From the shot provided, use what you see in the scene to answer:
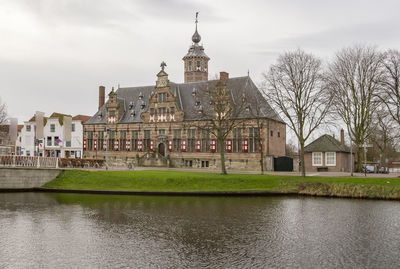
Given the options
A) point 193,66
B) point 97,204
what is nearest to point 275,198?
point 97,204

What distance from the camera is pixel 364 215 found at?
19625 millimetres

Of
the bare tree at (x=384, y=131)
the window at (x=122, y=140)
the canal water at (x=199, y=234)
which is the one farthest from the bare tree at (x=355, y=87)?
the window at (x=122, y=140)

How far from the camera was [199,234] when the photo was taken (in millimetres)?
15039

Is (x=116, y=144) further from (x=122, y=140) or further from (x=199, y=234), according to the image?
(x=199, y=234)

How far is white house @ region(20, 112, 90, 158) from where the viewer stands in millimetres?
63875

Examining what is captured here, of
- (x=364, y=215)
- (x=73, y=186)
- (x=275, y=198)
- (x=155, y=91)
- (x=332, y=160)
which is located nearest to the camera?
(x=364, y=215)

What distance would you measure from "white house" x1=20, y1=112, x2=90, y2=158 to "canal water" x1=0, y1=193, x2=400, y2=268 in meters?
41.0

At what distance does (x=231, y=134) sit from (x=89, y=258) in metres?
39.0

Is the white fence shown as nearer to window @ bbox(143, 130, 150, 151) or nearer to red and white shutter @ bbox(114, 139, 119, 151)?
window @ bbox(143, 130, 150, 151)

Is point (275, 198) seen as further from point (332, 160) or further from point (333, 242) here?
point (332, 160)

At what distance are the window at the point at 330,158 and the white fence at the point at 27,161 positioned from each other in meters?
30.1

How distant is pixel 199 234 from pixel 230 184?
1573 cm

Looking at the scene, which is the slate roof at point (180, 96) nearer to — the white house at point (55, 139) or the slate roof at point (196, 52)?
the white house at point (55, 139)

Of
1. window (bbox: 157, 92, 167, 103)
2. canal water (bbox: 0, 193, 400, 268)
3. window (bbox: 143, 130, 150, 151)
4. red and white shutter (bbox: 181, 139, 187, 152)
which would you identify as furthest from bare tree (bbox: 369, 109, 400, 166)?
window (bbox: 143, 130, 150, 151)
